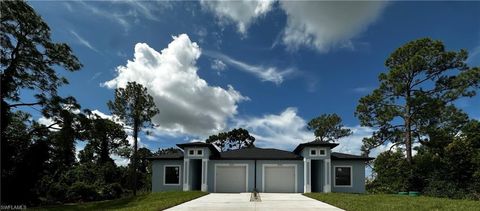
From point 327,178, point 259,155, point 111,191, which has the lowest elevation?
point 111,191

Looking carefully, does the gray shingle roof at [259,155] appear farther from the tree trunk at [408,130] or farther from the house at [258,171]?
the tree trunk at [408,130]

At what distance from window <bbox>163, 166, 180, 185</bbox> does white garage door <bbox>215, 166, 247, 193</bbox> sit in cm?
288

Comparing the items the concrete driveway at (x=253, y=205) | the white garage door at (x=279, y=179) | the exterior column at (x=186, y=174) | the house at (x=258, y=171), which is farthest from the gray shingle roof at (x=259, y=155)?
the concrete driveway at (x=253, y=205)

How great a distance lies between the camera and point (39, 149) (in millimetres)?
22719

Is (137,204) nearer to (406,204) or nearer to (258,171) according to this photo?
(258,171)

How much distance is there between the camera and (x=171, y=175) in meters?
27.7

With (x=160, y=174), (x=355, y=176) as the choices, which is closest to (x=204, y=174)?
(x=160, y=174)

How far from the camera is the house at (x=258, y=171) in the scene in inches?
1034

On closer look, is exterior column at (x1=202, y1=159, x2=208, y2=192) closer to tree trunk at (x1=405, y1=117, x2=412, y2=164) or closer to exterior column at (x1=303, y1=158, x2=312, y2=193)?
exterior column at (x1=303, y1=158, x2=312, y2=193)

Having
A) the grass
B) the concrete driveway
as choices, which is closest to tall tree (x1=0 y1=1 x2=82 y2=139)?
the grass

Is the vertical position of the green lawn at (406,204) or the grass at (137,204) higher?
the green lawn at (406,204)

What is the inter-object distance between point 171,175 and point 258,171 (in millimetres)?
6403

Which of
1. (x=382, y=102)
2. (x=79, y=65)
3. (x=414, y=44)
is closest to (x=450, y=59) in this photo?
(x=414, y=44)

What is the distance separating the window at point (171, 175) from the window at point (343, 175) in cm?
1148
